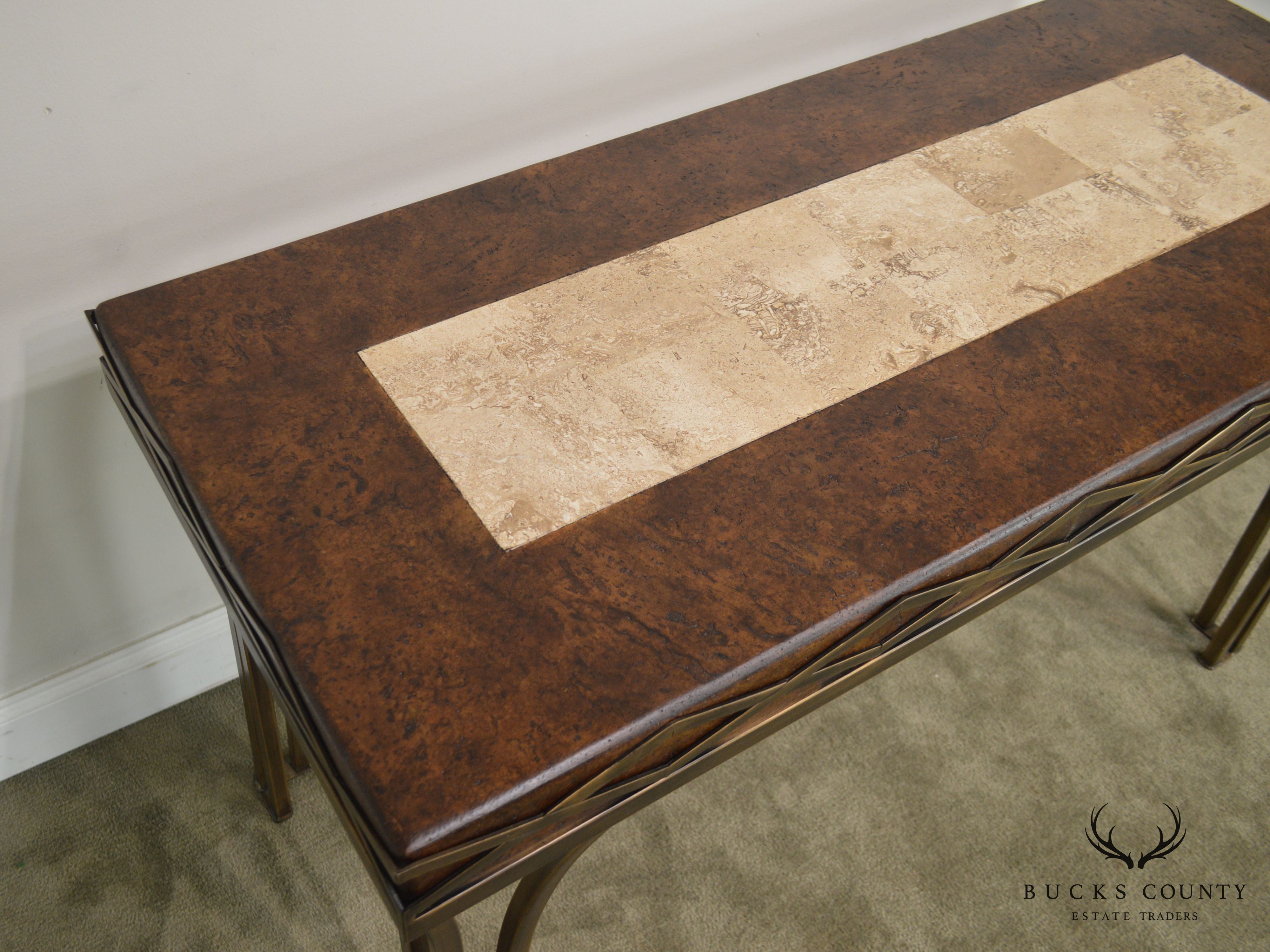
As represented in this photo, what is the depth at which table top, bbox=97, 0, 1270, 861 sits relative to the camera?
2.54 ft

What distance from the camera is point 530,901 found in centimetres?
89

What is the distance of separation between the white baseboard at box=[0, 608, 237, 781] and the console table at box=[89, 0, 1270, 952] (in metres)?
0.29

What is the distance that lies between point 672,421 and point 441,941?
481mm

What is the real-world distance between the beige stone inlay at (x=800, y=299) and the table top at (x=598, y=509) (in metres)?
0.02

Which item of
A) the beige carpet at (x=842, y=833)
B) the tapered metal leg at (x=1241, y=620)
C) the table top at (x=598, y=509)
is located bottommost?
the beige carpet at (x=842, y=833)

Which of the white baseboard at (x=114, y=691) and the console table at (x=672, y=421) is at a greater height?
the console table at (x=672, y=421)

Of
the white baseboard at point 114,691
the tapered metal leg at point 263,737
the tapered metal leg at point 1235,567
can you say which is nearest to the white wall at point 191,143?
the white baseboard at point 114,691

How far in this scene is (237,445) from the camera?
917mm

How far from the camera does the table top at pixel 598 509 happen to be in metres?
0.77

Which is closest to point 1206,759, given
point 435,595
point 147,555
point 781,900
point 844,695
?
point 844,695

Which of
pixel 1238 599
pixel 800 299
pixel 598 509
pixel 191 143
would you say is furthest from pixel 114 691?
pixel 1238 599

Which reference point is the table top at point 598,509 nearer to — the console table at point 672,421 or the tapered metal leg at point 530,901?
the console table at point 672,421

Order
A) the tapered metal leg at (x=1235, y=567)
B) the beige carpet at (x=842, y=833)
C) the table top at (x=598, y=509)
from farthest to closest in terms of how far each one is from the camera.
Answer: the tapered metal leg at (x=1235, y=567) → the beige carpet at (x=842, y=833) → the table top at (x=598, y=509)

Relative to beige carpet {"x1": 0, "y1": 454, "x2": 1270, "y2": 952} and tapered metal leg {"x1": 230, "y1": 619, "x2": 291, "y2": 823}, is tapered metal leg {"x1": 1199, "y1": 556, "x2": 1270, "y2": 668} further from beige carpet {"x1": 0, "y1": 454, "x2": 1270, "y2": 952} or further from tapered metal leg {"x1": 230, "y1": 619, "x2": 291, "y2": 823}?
tapered metal leg {"x1": 230, "y1": 619, "x2": 291, "y2": 823}
